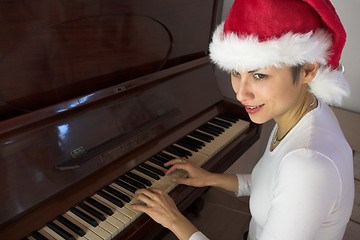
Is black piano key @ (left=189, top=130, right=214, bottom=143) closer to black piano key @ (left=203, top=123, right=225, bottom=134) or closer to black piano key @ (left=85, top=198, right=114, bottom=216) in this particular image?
black piano key @ (left=203, top=123, right=225, bottom=134)

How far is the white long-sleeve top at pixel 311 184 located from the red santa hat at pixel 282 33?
0.22 meters

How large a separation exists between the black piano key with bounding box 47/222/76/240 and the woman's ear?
85 cm

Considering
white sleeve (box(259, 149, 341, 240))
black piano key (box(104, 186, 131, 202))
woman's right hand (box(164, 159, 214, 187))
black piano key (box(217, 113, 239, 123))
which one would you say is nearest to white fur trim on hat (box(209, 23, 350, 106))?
white sleeve (box(259, 149, 341, 240))

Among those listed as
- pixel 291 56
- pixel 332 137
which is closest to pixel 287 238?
pixel 332 137

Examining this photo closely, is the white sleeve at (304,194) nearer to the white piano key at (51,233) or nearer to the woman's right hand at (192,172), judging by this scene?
the woman's right hand at (192,172)

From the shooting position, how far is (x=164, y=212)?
1.01 metres

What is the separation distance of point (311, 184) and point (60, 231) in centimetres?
75

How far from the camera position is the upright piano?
3.20 ft

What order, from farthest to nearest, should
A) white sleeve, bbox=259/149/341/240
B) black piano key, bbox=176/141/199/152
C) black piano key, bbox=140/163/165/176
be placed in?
black piano key, bbox=176/141/199/152, black piano key, bbox=140/163/165/176, white sleeve, bbox=259/149/341/240

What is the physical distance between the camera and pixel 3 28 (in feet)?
3.05

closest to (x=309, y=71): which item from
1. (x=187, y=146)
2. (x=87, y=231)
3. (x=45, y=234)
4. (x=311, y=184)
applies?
(x=311, y=184)

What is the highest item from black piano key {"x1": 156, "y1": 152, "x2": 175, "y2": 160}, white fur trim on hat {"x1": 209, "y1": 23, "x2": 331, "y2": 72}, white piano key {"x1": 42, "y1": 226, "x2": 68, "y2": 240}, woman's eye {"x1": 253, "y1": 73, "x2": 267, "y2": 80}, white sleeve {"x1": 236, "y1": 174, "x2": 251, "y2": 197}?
white fur trim on hat {"x1": 209, "y1": 23, "x2": 331, "y2": 72}

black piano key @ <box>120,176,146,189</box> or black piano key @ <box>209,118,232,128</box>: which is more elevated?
black piano key @ <box>120,176,146,189</box>

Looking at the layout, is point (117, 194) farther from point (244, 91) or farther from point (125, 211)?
point (244, 91)
